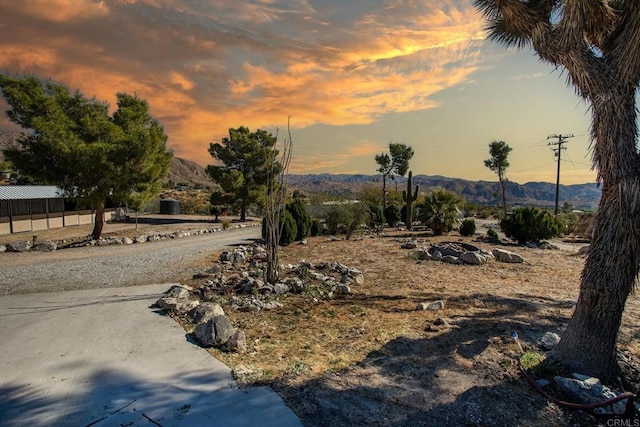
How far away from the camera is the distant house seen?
18047mm

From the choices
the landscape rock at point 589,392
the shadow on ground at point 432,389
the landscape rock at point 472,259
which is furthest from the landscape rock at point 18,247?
the landscape rock at point 589,392

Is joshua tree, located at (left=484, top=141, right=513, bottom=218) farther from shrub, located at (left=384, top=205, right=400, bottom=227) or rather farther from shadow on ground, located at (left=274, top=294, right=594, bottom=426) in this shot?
shadow on ground, located at (left=274, top=294, right=594, bottom=426)

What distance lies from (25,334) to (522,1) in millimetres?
8324

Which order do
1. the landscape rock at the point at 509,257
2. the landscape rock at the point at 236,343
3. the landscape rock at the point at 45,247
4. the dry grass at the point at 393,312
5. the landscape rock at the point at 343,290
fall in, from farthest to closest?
the landscape rock at the point at 45,247 → the landscape rock at the point at 509,257 → the landscape rock at the point at 343,290 → the landscape rock at the point at 236,343 → the dry grass at the point at 393,312

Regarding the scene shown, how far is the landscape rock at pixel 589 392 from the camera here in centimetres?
339

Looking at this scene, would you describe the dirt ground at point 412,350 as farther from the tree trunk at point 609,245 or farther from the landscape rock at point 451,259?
the landscape rock at point 451,259

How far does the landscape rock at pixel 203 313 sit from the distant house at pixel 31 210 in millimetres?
14558

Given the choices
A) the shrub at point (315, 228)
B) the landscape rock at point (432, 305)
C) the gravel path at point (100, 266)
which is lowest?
the gravel path at point (100, 266)

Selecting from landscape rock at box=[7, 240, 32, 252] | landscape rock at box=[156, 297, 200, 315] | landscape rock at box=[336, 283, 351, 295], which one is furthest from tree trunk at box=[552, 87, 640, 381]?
landscape rock at box=[7, 240, 32, 252]

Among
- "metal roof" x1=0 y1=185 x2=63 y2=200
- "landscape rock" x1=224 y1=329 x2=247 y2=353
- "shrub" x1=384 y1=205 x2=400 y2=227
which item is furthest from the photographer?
"shrub" x1=384 y1=205 x2=400 y2=227

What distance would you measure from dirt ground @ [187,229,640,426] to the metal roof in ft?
52.4

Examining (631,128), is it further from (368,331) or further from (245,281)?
(245,281)

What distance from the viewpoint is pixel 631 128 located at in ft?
12.7

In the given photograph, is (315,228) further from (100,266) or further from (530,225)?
(100,266)
